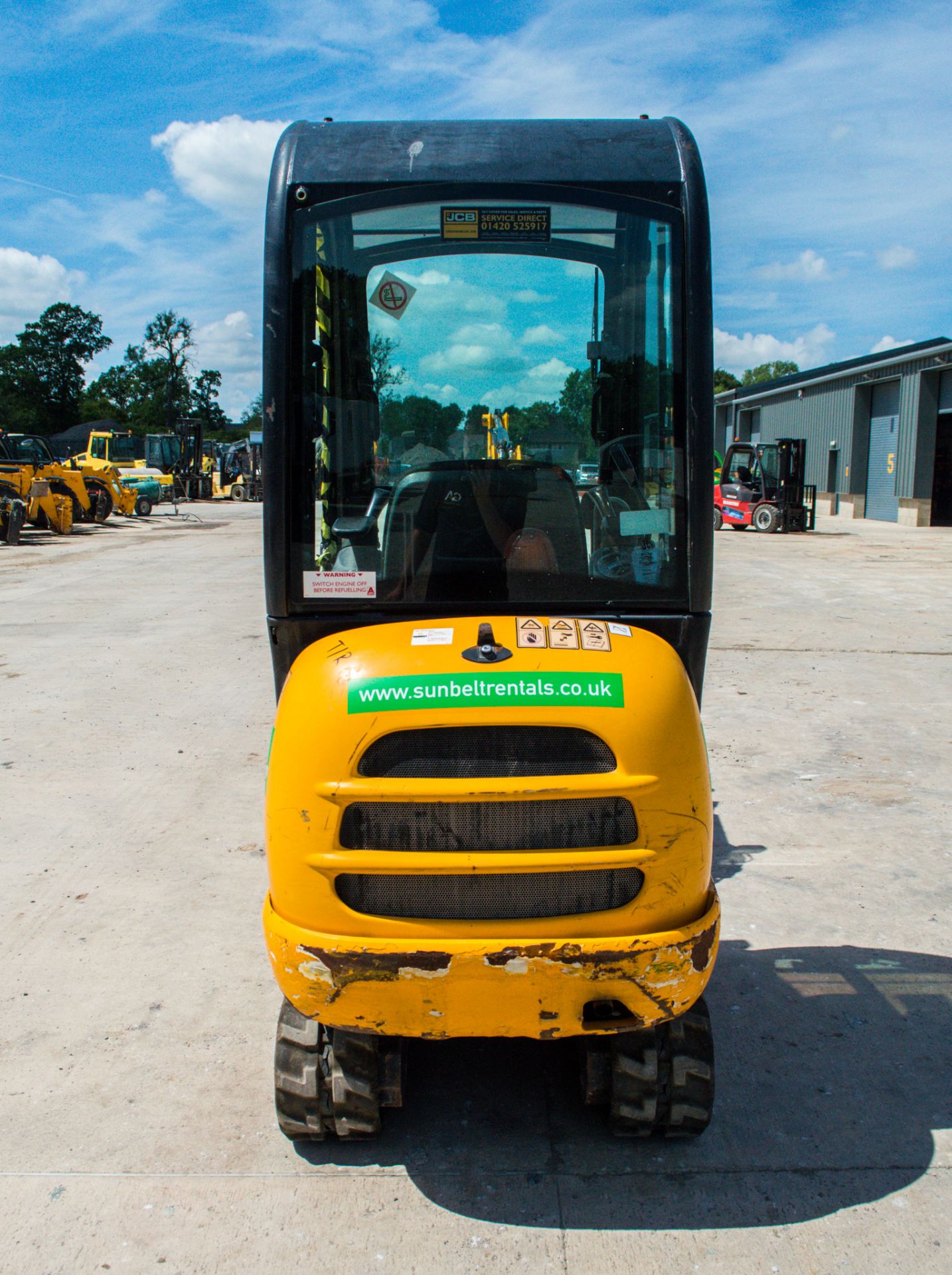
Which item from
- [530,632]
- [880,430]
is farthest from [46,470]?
[880,430]

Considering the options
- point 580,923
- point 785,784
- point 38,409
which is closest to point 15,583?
point 785,784

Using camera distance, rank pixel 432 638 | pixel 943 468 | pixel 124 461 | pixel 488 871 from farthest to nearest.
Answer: pixel 124 461 < pixel 943 468 < pixel 432 638 < pixel 488 871

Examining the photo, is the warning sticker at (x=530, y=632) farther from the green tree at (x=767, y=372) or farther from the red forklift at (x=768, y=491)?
the green tree at (x=767, y=372)

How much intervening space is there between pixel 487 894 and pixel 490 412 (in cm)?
152

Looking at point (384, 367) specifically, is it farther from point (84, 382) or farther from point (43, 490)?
point (84, 382)

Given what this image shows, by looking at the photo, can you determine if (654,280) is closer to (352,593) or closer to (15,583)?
(352,593)

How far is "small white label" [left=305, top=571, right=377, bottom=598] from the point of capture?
128 inches

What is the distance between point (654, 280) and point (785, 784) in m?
3.80

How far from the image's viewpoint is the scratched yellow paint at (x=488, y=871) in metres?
2.51

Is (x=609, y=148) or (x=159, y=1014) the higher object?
(x=609, y=148)

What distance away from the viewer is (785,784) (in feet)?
20.5

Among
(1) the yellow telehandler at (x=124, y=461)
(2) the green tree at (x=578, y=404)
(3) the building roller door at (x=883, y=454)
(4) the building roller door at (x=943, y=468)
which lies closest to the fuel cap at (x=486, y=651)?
(2) the green tree at (x=578, y=404)

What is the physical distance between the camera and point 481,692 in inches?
99.4

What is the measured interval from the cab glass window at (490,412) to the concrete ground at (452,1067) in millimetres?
1526
